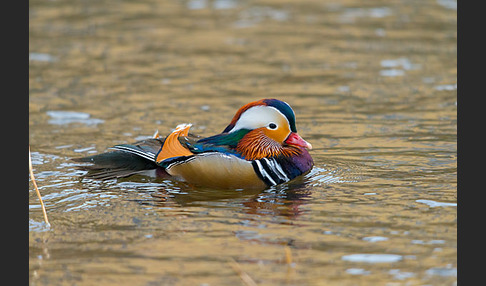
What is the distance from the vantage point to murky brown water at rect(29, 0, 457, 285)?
679 centimetres

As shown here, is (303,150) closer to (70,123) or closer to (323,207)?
(323,207)

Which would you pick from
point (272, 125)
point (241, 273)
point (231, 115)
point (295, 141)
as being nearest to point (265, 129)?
point (272, 125)

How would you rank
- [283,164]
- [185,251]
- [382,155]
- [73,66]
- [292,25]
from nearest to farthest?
[185,251]
[283,164]
[382,155]
[73,66]
[292,25]

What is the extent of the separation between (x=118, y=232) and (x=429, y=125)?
5875mm

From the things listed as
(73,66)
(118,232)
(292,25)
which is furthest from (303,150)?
(292,25)

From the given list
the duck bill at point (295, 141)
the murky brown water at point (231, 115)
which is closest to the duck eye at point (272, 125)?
the duck bill at point (295, 141)

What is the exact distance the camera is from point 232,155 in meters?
8.80

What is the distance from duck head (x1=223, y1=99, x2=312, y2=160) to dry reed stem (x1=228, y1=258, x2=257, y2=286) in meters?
2.31

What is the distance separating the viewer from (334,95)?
43.6 ft

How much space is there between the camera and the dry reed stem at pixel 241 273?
6.27 metres

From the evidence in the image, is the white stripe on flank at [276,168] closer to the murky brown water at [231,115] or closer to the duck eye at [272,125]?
the murky brown water at [231,115]

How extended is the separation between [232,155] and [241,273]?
2.52 m

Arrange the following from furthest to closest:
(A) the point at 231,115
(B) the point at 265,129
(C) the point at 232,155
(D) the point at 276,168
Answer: (A) the point at 231,115 → (B) the point at 265,129 → (D) the point at 276,168 → (C) the point at 232,155

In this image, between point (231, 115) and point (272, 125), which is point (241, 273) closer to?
point (272, 125)
